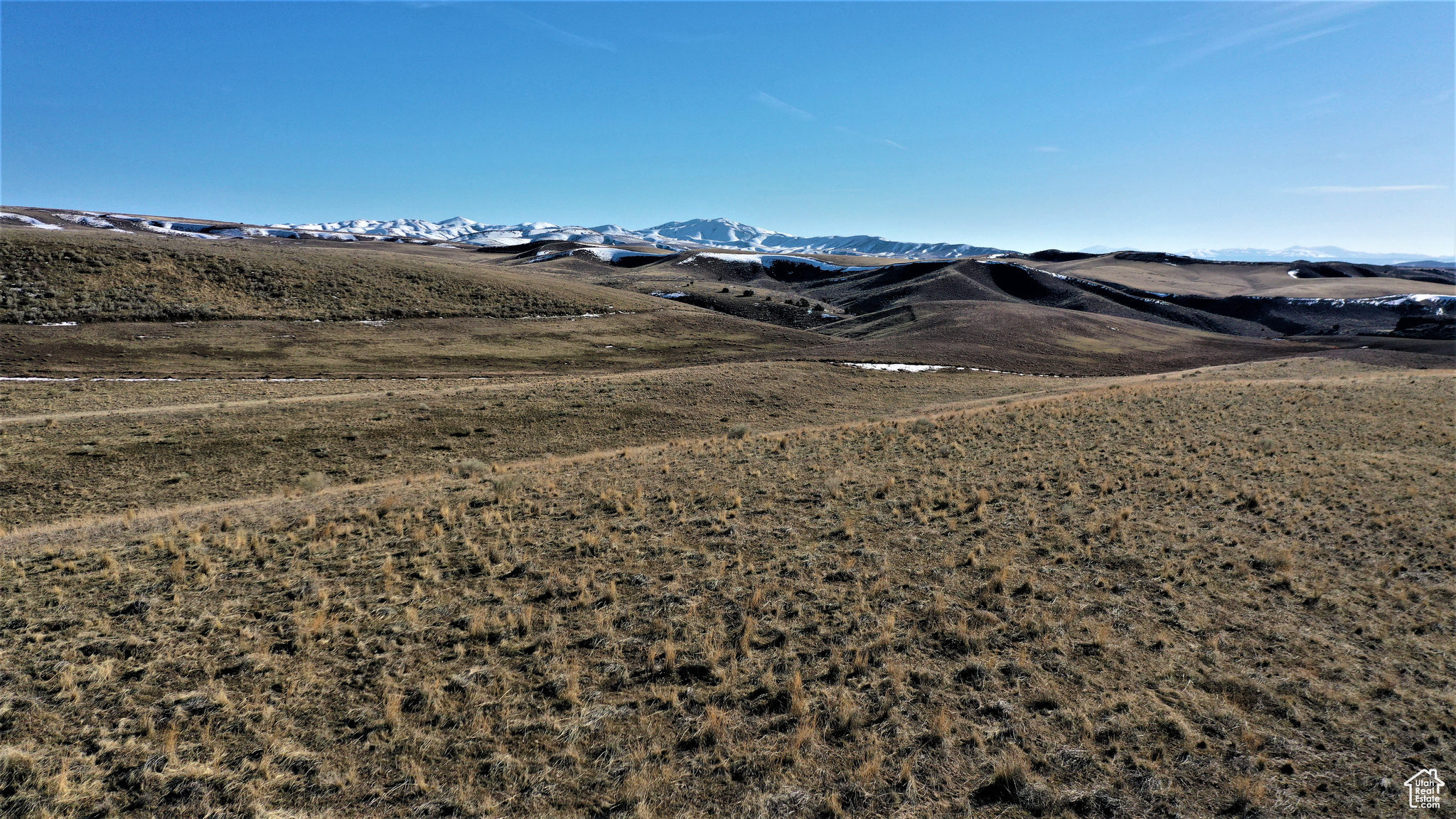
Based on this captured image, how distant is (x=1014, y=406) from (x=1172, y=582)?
762 inches

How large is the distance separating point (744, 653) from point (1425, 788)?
761 centimetres

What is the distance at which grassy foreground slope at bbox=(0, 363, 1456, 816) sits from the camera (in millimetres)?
6445

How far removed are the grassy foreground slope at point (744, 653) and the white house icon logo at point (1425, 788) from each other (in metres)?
0.16

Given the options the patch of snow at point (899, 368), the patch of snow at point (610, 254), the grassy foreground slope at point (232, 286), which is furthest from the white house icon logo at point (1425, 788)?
the patch of snow at point (610, 254)

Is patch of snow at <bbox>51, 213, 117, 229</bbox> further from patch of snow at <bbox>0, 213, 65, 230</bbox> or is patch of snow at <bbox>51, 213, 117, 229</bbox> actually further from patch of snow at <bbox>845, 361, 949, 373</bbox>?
patch of snow at <bbox>845, 361, 949, 373</bbox>

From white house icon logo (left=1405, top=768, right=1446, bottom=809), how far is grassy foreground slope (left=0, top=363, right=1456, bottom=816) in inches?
6.4

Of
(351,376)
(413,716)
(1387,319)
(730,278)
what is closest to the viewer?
(413,716)

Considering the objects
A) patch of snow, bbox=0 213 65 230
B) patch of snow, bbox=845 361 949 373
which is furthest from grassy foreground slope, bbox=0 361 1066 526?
patch of snow, bbox=0 213 65 230

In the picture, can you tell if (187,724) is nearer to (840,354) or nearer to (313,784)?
(313,784)

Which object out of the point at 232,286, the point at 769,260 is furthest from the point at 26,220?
the point at 769,260

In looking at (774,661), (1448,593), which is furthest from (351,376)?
(1448,593)

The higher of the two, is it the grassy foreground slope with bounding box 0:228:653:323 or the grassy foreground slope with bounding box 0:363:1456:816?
the grassy foreground slope with bounding box 0:228:653:323

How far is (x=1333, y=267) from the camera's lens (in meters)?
145

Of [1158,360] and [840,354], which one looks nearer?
[840,354]
